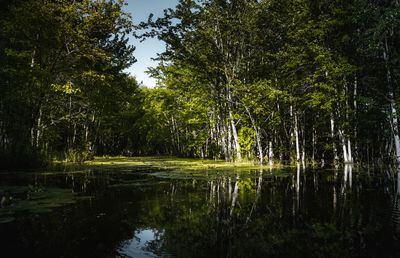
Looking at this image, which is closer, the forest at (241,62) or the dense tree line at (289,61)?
the forest at (241,62)

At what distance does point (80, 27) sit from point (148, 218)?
11918 mm

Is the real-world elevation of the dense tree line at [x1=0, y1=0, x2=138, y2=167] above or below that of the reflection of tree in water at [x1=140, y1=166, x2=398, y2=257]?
above

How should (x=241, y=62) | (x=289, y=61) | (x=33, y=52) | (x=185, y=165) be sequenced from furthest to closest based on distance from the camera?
(x=241, y=62) < (x=289, y=61) < (x=185, y=165) < (x=33, y=52)

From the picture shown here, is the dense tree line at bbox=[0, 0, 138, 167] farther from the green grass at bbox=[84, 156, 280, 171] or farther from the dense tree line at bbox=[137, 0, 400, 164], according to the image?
the dense tree line at bbox=[137, 0, 400, 164]

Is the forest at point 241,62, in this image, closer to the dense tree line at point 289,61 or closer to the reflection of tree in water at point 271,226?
the dense tree line at point 289,61

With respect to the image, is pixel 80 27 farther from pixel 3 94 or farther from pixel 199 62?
pixel 199 62

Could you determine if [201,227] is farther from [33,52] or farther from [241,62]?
[241,62]

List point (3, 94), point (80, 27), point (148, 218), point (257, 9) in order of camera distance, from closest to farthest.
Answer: point (148, 218) < point (3, 94) < point (80, 27) < point (257, 9)

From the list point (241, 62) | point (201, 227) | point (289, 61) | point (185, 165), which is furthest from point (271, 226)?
point (241, 62)

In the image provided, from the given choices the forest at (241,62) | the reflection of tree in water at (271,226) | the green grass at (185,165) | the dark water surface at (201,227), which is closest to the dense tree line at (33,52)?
the forest at (241,62)

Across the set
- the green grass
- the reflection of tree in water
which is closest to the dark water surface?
the reflection of tree in water

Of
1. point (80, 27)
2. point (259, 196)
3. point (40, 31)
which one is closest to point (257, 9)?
point (80, 27)

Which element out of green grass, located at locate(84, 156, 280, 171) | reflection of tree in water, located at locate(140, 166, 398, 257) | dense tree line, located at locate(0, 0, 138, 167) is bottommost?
green grass, located at locate(84, 156, 280, 171)

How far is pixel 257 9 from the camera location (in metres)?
12.4
